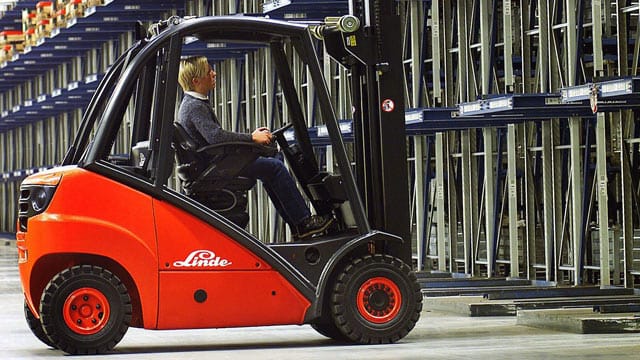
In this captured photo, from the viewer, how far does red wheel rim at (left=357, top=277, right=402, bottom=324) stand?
415 inches

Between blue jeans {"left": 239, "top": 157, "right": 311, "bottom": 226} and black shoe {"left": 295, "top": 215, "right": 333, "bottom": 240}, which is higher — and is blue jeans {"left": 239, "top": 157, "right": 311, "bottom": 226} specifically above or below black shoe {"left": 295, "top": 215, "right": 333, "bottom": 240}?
above

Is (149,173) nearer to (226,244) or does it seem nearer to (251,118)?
(226,244)

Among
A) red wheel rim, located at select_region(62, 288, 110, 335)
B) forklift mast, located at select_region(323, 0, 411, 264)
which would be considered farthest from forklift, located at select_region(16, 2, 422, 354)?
forklift mast, located at select_region(323, 0, 411, 264)

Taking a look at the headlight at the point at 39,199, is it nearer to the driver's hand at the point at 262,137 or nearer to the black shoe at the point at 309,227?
the driver's hand at the point at 262,137

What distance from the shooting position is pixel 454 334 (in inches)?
456

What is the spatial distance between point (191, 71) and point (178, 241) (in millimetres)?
1228

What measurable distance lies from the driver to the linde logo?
23.0 inches

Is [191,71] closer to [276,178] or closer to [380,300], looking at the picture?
[276,178]

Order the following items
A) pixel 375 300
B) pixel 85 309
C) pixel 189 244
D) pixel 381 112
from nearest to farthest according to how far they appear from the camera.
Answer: pixel 85 309
pixel 189 244
pixel 375 300
pixel 381 112

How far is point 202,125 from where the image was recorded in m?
10.4

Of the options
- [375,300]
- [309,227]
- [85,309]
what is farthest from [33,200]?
[375,300]

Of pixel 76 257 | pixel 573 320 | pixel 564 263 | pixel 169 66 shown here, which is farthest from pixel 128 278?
pixel 564 263

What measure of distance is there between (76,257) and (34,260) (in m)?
0.28

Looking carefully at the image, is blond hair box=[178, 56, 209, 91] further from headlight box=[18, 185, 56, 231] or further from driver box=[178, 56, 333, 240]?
headlight box=[18, 185, 56, 231]
